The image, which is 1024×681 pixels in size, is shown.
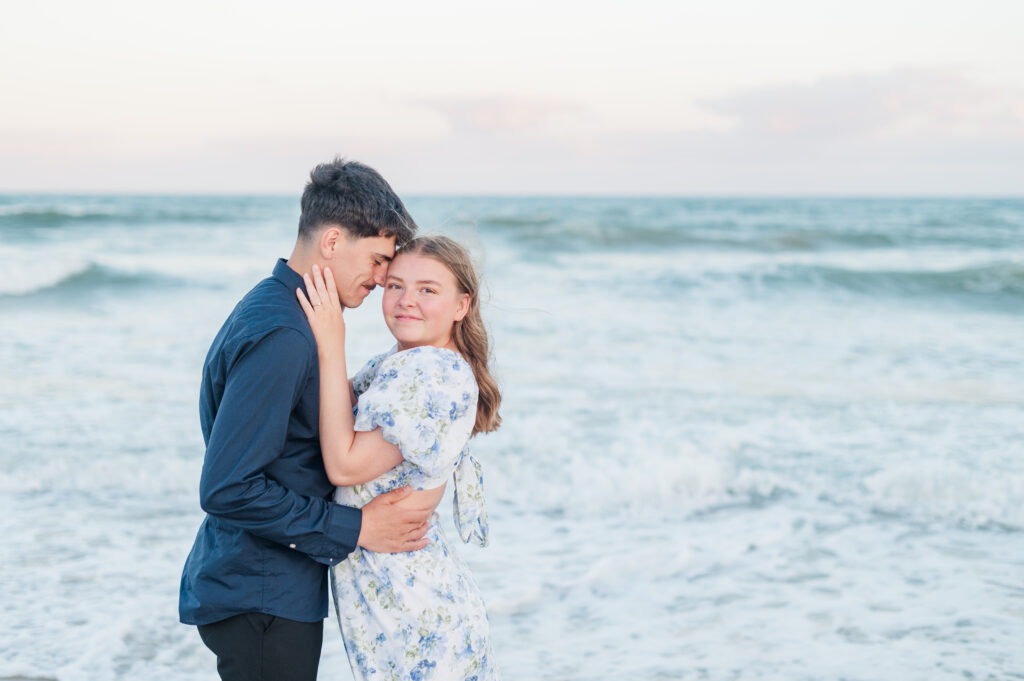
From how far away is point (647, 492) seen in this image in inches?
236

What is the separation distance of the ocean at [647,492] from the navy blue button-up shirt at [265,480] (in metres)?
0.65

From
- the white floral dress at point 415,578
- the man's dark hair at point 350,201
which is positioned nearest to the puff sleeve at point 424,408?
the white floral dress at point 415,578

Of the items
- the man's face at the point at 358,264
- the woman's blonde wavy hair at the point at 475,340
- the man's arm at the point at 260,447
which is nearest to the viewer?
the man's arm at the point at 260,447

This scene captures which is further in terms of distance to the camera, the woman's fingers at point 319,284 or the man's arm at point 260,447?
the woman's fingers at point 319,284

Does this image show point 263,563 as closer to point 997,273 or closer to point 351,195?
point 351,195

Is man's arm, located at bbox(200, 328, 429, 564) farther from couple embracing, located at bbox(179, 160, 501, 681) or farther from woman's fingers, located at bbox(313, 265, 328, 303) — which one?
woman's fingers, located at bbox(313, 265, 328, 303)

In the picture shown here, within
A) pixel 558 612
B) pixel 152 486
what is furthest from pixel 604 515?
pixel 152 486

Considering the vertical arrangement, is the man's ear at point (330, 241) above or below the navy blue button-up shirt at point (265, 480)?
above

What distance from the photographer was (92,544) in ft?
16.3

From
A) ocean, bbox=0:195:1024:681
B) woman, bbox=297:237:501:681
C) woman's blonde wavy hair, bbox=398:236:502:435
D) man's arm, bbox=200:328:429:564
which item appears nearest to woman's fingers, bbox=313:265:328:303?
woman, bbox=297:237:501:681

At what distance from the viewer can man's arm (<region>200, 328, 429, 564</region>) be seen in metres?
1.95

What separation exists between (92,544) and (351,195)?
12.2 feet

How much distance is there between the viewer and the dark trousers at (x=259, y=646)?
215 centimetres

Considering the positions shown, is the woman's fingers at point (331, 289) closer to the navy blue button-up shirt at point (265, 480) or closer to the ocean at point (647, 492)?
the navy blue button-up shirt at point (265, 480)
